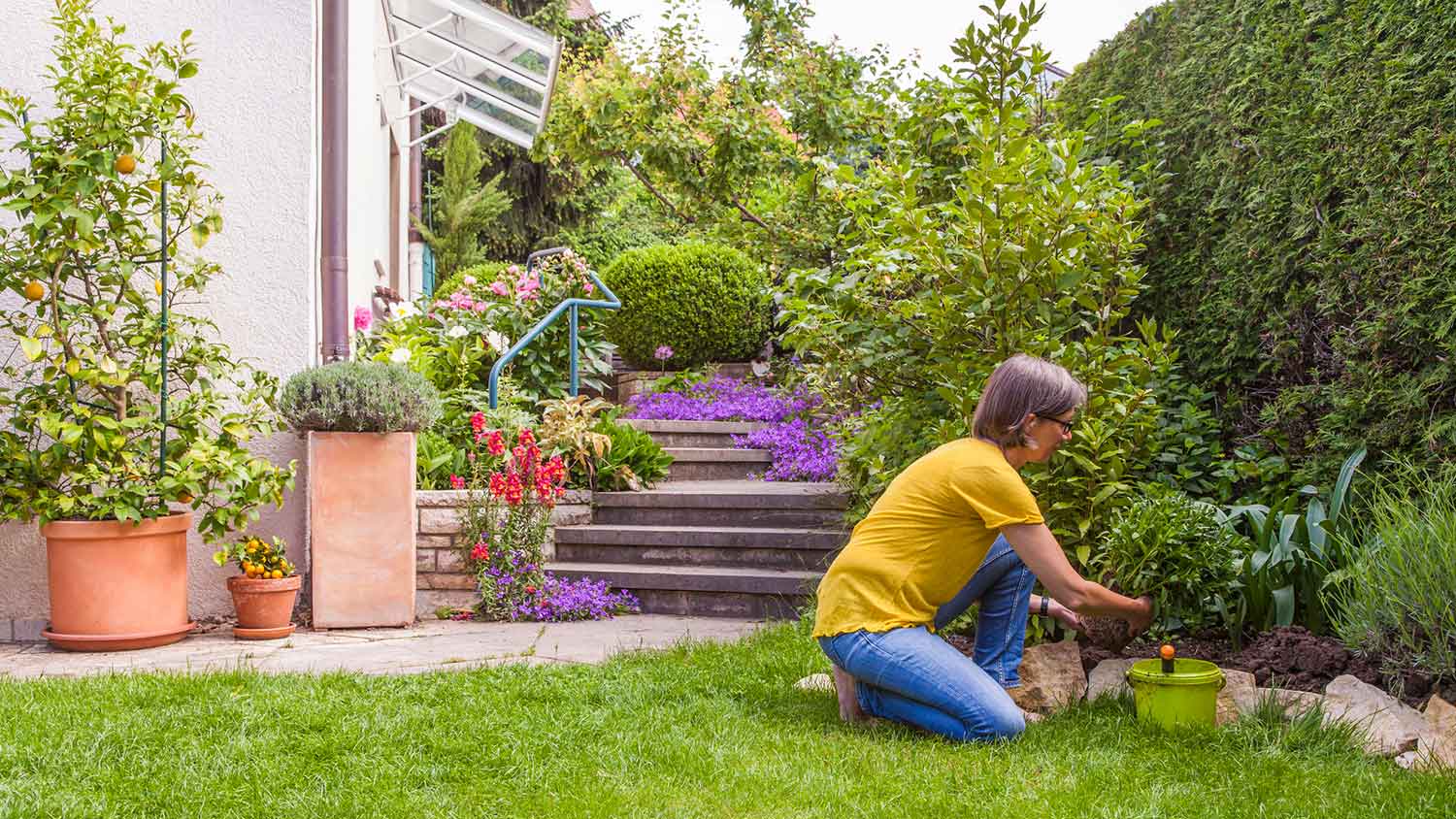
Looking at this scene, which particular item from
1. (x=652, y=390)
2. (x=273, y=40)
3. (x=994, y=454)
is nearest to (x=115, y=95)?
(x=273, y=40)

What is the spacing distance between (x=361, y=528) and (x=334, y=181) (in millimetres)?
1965

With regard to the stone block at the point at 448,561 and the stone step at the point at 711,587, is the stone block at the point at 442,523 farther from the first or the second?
the stone step at the point at 711,587

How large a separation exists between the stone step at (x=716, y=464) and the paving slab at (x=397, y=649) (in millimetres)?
2424

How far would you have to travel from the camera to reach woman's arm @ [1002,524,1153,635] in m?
3.10

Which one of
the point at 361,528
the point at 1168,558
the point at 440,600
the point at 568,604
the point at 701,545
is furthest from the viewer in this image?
the point at 701,545

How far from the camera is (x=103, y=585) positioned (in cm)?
479

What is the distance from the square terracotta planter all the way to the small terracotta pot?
0.69 ft

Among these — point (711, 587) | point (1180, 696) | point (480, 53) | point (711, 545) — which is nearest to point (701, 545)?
point (711, 545)

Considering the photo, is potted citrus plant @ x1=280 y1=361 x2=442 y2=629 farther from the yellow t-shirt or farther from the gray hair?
the gray hair

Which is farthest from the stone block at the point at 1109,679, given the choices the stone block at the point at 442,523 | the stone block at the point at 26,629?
the stone block at the point at 26,629

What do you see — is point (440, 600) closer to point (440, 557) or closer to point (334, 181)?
point (440, 557)

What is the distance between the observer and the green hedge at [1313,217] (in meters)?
3.88

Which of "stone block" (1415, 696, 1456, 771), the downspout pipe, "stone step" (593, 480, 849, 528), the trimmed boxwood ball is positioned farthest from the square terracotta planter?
the trimmed boxwood ball

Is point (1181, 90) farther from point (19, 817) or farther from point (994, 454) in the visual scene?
point (19, 817)
